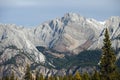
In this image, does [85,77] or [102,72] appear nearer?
[102,72]

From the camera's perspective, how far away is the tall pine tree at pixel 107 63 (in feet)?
203

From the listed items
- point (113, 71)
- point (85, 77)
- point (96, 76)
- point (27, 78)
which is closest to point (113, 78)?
point (113, 71)

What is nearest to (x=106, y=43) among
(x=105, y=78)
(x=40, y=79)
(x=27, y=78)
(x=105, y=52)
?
(x=105, y=52)

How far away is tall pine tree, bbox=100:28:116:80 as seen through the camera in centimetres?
6197

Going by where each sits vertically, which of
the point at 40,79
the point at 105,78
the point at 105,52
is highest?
the point at 105,52

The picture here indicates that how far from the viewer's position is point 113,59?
205ft

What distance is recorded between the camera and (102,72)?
205 feet

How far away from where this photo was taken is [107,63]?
206 feet

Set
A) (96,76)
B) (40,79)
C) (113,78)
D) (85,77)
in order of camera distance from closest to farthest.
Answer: (113,78) < (96,76) < (85,77) < (40,79)

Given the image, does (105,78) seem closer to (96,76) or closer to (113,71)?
(113,71)

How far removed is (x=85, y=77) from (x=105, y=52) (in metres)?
114

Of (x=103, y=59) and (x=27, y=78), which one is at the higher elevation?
(x=103, y=59)

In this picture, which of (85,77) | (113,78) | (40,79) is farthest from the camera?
(40,79)

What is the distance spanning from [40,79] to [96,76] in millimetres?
42982
